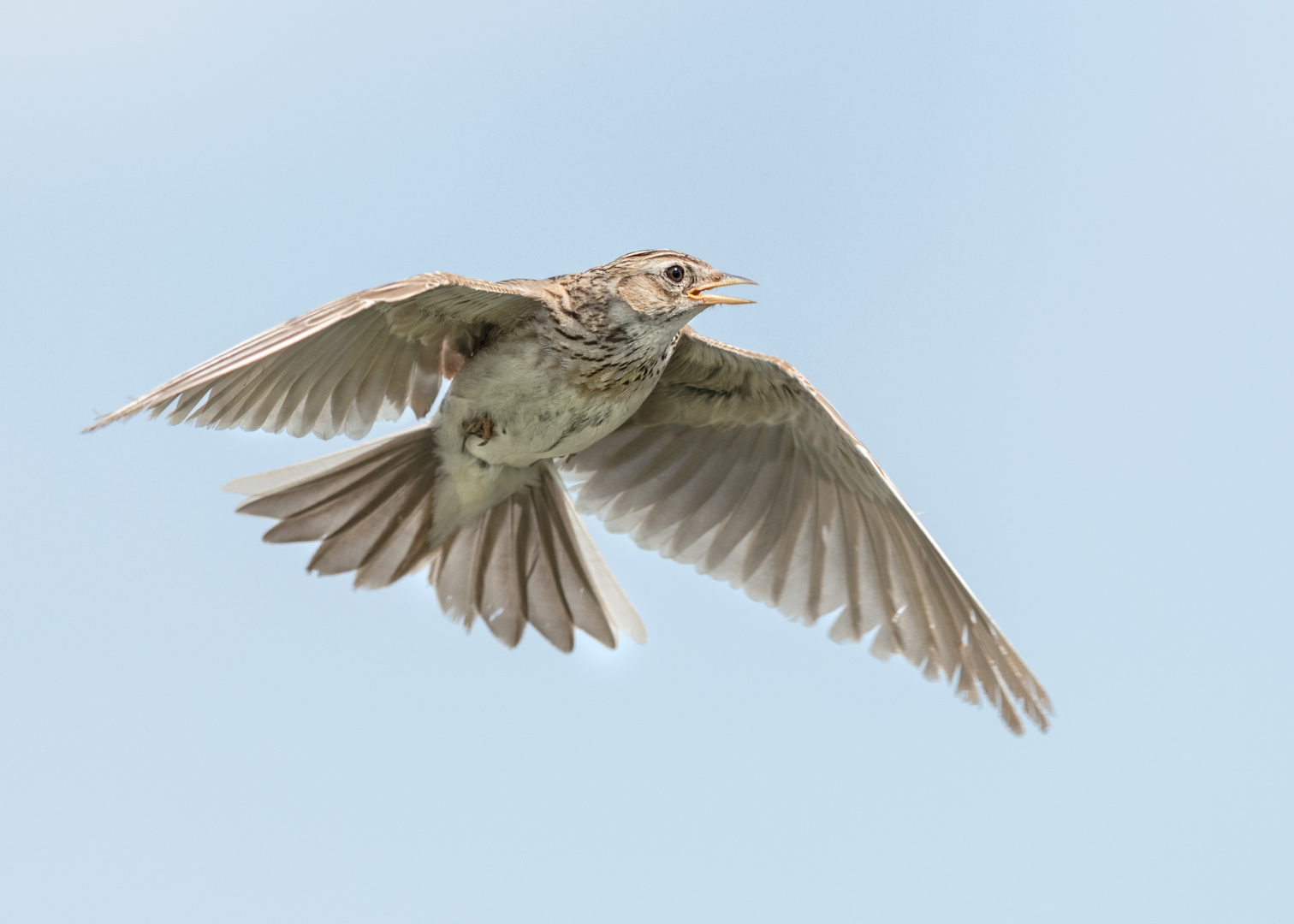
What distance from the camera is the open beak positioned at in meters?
6.82

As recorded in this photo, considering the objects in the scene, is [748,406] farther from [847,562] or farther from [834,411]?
[847,562]

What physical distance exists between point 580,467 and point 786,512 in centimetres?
138

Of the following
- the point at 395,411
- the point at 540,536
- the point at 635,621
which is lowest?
the point at 635,621

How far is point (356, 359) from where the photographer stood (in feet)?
21.7

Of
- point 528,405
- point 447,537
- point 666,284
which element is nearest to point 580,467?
point 447,537

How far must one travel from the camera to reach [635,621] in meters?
8.09

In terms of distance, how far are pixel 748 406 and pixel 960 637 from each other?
1900mm

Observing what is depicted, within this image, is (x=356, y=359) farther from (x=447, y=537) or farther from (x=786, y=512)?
(x=786, y=512)

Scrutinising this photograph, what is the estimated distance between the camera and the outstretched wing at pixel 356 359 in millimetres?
5629

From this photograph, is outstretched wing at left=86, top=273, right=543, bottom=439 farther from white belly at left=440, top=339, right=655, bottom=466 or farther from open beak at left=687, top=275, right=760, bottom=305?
open beak at left=687, top=275, right=760, bottom=305

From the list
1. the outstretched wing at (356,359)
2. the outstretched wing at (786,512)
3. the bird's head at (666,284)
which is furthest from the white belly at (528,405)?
the outstretched wing at (786,512)

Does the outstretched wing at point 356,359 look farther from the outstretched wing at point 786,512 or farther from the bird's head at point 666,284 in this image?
the outstretched wing at point 786,512

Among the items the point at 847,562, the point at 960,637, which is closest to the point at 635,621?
the point at 847,562

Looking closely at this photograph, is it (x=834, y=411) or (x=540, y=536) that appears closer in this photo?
(x=834, y=411)
